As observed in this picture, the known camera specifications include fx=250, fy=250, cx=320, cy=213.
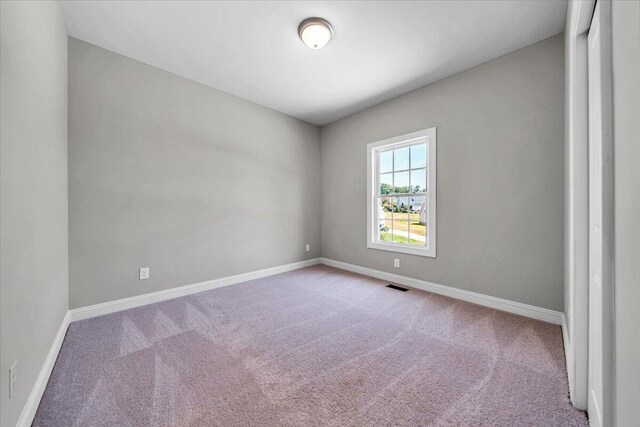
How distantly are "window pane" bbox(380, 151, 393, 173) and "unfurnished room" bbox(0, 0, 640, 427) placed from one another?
39 millimetres

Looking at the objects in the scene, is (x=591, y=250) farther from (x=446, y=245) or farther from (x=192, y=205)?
(x=192, y=205)

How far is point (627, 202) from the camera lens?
0.61m

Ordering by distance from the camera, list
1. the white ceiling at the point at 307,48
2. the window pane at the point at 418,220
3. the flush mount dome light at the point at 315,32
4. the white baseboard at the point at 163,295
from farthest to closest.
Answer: the window pane at the point at 418,220 < the white baseboard at the point at 163,295 < the flush mount dome light at the point at 315,32 < the white ceiling at the point at 307,48

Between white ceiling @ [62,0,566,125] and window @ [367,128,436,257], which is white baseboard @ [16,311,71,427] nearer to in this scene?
white ceiling @ [62,0,566,125]

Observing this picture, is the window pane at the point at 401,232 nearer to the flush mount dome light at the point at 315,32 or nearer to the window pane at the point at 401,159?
the window pane at the point at 401,159

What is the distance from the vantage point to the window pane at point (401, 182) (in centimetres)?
371

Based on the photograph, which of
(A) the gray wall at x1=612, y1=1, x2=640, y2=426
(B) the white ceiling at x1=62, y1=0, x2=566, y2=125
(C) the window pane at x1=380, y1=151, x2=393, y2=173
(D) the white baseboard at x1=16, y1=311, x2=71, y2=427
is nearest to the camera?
(A) the gray wall at x1=612, y1=1, x2=640, y2=426

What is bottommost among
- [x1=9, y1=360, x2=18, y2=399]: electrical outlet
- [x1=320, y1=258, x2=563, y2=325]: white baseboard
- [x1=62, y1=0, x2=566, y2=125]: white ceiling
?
[x1=320, y1=258, x2=563, y2=325]: white baseboard

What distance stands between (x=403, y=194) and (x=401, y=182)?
0.62 ft

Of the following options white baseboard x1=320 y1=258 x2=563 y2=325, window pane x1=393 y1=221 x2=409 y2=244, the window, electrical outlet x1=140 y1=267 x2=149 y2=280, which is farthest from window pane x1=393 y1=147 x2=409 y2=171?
electrical outlet x1=140 y1=267 x2=149 y2=280

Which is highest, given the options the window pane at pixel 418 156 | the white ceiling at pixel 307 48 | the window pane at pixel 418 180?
the white ceiling at pixel 307 48

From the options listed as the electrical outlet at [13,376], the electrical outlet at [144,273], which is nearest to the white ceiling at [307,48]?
the electrical outlet at [144,273]

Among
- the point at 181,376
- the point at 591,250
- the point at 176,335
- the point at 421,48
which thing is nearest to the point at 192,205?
the point at 176,335

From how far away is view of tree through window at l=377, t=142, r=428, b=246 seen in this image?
3.50m
